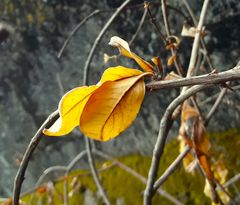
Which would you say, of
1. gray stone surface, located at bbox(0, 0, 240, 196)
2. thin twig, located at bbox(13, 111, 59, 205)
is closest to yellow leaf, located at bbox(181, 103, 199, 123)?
thin twig, located at bbox(13, 111, 59, 205)

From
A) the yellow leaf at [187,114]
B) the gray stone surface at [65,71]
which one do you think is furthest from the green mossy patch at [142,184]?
the yellow leaf at [187,114]

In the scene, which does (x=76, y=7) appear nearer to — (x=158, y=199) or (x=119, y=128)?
(x=158, y=199)

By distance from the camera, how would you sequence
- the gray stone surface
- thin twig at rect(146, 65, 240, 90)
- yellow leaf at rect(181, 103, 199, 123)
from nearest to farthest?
thin twig at rect(146, 65, 240, 90) → yellow leaf at rect(181, 103, 199, 123) → the gray stone surface

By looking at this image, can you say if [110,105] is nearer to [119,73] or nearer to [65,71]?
[119,73]

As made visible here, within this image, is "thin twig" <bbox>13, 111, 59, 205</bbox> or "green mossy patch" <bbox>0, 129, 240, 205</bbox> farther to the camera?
"green mossy patch" <bbox>0, 129, 240, 205</bbox>

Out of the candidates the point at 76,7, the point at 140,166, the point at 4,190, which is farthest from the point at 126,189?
the point at 76,7

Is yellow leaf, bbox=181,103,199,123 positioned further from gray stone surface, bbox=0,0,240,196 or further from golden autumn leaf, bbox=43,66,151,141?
gray stone surface, bbox=0,0,240,196
